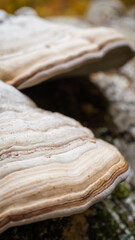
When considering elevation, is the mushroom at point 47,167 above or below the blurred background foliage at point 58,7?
above

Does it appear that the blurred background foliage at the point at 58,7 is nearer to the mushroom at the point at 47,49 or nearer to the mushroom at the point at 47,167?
the mushroom at the point at 47,49

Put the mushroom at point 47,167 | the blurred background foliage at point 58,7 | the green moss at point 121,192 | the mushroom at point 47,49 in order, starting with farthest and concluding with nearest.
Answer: the blurred background foliage at point 58,7 < the green moss at point 121,192 < the mushroom at point 47,49 < the mushroom at point 47,167

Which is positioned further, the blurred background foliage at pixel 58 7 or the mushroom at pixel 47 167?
the blurred background foliage at pixel 58 7

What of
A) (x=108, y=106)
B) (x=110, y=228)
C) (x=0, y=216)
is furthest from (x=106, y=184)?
(x=108, y=106)

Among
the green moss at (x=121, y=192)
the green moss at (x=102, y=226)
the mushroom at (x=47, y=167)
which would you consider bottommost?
the green moss at (x=102, y=226)

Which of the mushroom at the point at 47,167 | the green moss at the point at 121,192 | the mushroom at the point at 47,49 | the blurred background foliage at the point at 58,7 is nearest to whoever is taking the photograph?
the mushroom at the point at 47,167

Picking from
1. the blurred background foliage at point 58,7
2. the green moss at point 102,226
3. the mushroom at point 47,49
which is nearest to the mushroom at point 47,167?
the mushroom at point 47,49

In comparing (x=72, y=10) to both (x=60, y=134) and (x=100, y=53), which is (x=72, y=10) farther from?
(x=60, y=134)
